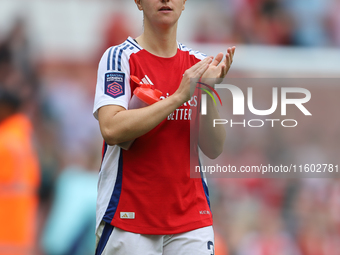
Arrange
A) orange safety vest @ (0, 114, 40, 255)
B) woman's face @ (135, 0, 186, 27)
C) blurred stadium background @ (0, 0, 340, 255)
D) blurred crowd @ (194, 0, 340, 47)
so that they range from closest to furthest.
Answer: woman's face @ (135, 0, 186, 27) < orange safety vest @ (0, 114, 40, 255) < blurred stadium background @ (0, 0, 340, 255) < blurred crowd @ (194, 0, 340, 47)

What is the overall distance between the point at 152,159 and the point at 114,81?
1.33 feet

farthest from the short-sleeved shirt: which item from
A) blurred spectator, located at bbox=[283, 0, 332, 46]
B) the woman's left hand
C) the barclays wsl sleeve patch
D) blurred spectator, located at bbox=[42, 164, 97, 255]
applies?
blurred spectator, located at bbox=[283, 0, 332, 46]

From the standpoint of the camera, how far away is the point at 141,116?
6.98 ft

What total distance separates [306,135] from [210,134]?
405 centimetres

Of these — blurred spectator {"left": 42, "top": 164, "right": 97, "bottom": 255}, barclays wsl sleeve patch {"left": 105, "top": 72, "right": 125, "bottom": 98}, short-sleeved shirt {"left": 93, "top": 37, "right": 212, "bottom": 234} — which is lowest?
blurred spectator {"left": 42, "top": 164, "right": 97, "bottom": 255}

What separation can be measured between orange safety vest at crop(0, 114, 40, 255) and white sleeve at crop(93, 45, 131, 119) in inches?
95.1

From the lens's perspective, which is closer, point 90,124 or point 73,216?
point 73,216

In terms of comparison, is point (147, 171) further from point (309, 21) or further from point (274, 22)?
point (309, 21)

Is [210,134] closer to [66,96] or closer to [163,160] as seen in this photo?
[163,160]

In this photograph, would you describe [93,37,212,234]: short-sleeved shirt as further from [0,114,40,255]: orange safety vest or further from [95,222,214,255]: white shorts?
[0,114,40,255]: orange safety vest

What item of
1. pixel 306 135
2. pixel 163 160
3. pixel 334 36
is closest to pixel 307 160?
pixel 306 135

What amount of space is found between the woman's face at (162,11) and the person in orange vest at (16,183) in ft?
8.41

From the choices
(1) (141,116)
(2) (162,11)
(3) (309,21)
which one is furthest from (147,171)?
(3) (309,21)

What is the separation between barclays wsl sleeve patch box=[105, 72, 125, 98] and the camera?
2.24m
